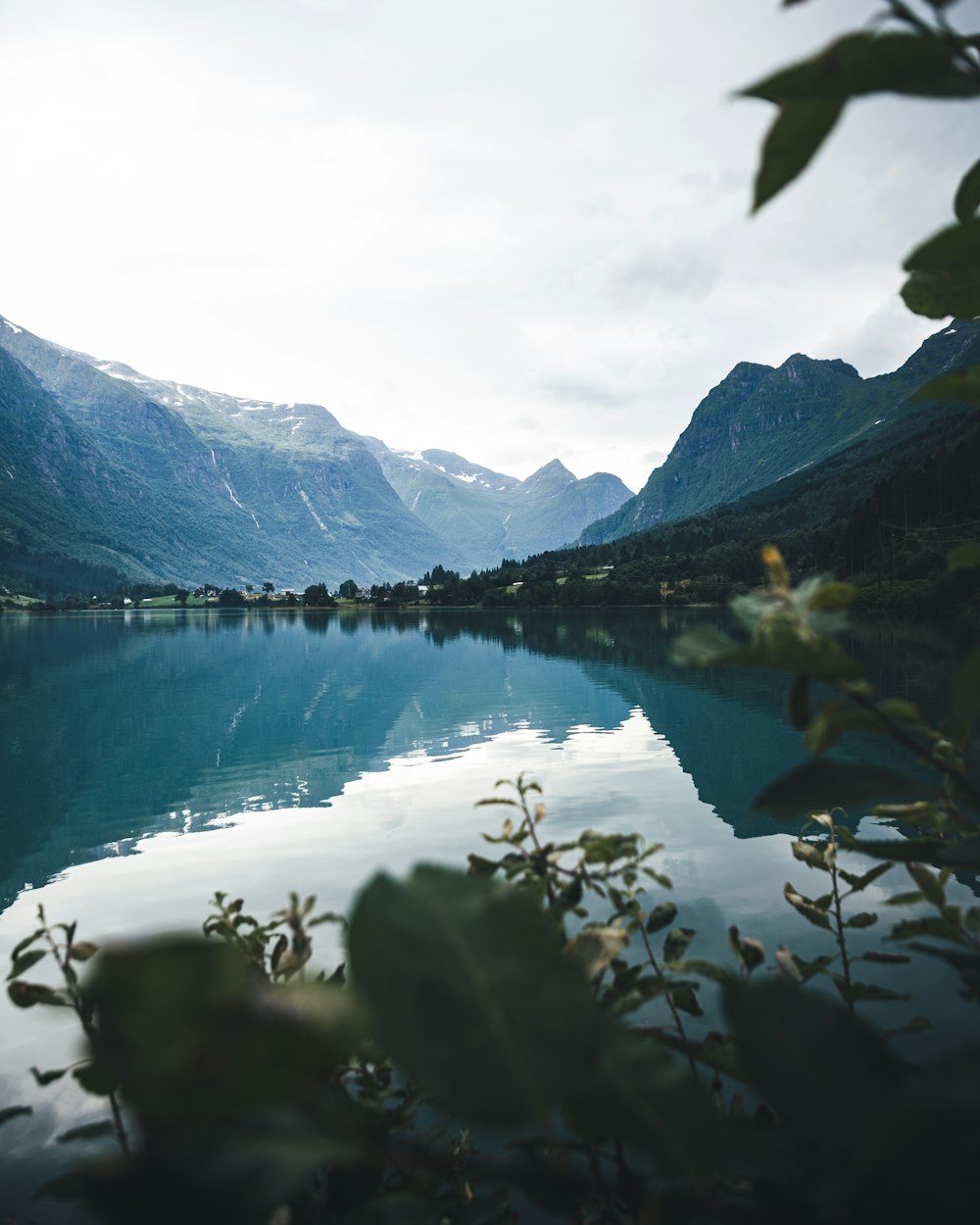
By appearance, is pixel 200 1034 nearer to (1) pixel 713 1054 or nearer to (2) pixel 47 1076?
(1) pixel 713 1054

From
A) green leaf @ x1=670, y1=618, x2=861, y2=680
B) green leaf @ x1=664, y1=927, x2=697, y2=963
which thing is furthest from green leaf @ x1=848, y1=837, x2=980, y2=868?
green leaf @ x1=664, y1=927, x2=697, y2=963

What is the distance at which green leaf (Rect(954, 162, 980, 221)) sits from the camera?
1.41 metres

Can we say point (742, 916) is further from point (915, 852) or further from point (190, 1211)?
point (190, 1211)

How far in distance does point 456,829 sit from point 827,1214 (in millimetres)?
17301

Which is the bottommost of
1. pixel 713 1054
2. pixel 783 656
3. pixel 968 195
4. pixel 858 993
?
pixel 858 993

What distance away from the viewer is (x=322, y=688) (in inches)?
2032

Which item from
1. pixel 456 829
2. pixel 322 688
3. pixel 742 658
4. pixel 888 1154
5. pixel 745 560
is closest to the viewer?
pixel 888 1154

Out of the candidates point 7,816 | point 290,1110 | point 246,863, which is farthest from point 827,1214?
point 7,816

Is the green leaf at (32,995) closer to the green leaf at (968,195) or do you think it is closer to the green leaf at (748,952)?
the green leaf at (748,952)

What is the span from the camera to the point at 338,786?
2352 cm

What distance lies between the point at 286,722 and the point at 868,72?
40042mm

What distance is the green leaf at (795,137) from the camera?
0.96 metres

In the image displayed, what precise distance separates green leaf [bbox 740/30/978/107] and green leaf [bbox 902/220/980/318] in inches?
22.0

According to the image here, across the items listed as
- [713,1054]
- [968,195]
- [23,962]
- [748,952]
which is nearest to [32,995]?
[23,962]
